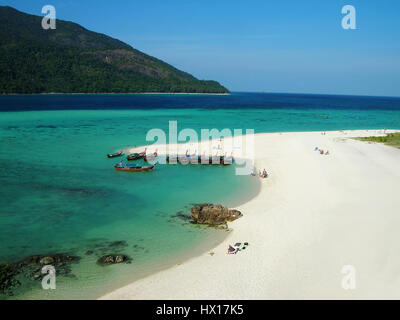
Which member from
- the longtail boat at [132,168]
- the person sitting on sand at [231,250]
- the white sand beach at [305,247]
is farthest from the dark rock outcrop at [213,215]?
the longtail boat at [132,168]

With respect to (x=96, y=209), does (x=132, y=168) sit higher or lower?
higher

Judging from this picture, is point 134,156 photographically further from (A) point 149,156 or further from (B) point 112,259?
(B) point 112,259

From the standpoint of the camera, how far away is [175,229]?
18953 mm

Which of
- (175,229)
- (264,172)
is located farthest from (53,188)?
(264,172)

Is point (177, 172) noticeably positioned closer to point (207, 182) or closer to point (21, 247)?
point (207, 182)

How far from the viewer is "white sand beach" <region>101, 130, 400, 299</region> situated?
12867 mm

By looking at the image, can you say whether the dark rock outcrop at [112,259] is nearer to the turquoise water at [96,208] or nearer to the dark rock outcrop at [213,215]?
the turquoise water at [96,208]

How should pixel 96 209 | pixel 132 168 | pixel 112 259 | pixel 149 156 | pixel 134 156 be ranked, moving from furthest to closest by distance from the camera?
pixel 149 156
pixel 134 156
pixel 132 168
pixel 96 209
pixel 112 259

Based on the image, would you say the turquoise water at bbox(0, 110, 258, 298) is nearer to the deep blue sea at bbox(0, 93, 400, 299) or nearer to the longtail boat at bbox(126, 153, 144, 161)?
the deep blue sea at bbox(0, 93, 400, 299)

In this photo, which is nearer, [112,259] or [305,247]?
[112,259]

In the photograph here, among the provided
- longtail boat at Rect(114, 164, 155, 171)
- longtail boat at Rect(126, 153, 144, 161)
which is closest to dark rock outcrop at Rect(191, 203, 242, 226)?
longtail boat at Rect(114, 164, 155, 171)

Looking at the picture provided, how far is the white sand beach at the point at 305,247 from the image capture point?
12.9m

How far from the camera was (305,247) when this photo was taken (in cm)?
1619

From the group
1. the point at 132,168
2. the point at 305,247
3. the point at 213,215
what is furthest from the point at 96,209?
the point at 305,247
